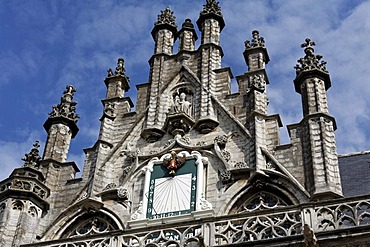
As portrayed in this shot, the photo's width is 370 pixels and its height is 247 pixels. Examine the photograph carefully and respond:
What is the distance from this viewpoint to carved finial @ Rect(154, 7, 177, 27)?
63.6ft

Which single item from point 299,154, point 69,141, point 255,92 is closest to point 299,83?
point 255,92

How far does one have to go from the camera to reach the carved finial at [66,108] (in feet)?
58.2

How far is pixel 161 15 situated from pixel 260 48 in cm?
364

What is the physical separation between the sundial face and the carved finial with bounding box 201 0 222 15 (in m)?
5.24

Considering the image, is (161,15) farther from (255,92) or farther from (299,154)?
(299,154)

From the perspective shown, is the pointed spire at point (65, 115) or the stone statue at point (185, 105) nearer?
the stone statue at point (185, 105)

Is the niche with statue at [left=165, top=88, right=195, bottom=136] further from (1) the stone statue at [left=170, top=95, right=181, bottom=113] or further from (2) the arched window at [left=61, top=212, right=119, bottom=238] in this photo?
(2) the arched window at [left=61, top=212, right=119, bottom=238]

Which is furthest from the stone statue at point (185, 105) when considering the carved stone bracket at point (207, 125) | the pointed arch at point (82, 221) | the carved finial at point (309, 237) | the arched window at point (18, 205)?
the carved finial at point (309, 237)

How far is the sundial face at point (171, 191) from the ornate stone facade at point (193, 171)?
0.02 metres

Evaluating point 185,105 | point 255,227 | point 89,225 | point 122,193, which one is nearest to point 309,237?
point 255,227

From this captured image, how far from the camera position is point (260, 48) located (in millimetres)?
Result: 17188

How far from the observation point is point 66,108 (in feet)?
58.9

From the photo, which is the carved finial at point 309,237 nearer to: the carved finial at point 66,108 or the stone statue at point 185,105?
the stone statue at point 185,105

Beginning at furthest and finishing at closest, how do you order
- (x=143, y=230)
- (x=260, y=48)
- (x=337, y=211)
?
(x=260, y=48) → (x=143, y=230) → (x=337, y=211)
